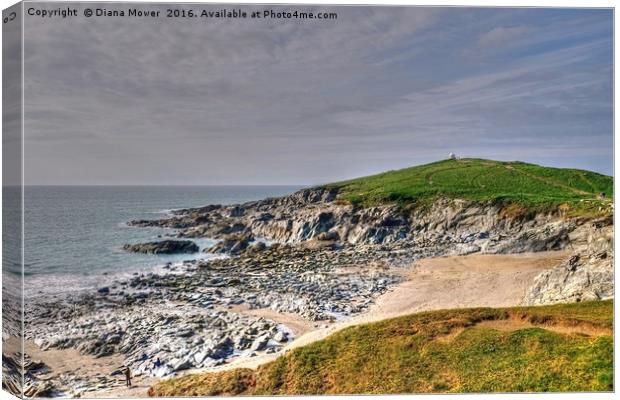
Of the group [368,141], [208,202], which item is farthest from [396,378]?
[208,202]

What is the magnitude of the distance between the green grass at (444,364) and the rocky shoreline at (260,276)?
1709 mm

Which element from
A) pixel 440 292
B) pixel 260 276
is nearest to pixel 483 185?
pixel 440 292

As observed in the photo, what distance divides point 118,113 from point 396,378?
13.7 metres

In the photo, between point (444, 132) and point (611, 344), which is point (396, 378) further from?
point (444, 132)

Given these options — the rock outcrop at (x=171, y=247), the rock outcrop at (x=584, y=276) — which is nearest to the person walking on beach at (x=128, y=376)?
the rock outcrop at (x=171, y=247)

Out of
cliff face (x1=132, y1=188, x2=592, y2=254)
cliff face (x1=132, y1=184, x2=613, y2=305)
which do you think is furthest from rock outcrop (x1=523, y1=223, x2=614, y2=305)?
cliff face (x1=132, y1=188, x2=592, y2=254)

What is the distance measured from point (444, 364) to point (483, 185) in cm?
1077

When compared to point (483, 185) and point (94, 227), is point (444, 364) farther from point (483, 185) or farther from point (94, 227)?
point (94, 227)

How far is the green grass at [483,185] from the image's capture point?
19781 mm

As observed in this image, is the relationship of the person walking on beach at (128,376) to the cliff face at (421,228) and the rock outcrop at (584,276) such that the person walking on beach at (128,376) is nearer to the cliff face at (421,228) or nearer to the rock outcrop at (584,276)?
the cliff face at (421,228)

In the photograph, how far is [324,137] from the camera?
18359 millimetres

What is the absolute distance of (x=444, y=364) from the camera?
51.9 ft

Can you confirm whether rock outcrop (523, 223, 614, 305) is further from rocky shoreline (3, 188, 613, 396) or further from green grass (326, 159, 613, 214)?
green grass (326, 159, 613, 214)

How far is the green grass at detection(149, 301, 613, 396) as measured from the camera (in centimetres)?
1542
